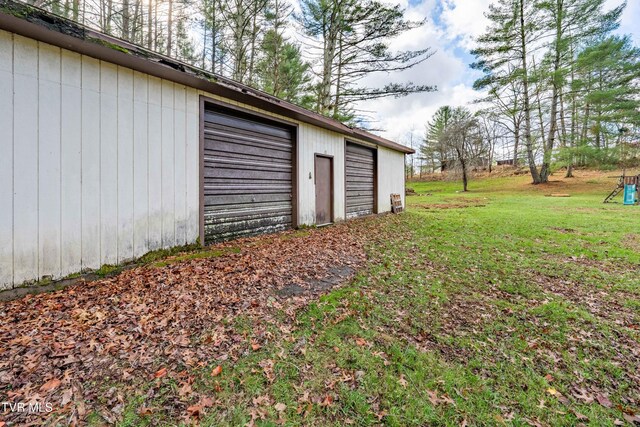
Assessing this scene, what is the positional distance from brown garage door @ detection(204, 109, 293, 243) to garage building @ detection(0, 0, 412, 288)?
2cm

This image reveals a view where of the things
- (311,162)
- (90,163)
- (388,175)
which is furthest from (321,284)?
(388,175)

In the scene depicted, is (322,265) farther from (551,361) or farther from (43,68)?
(43,68)

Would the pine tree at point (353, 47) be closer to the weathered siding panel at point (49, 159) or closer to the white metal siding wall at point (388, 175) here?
the white metal siding wall at point (388, 175)

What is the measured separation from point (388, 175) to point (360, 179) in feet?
7.03

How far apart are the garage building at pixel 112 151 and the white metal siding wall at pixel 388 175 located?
17.9 feet

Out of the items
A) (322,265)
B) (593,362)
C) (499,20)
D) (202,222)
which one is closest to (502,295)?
(593,362)

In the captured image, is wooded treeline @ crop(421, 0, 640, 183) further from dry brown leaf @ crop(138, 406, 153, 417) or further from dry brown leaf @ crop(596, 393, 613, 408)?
dry brown leaf @ crop(138, 406, 153, 417)

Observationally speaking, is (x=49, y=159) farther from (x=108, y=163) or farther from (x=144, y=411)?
(x=144, y=411)

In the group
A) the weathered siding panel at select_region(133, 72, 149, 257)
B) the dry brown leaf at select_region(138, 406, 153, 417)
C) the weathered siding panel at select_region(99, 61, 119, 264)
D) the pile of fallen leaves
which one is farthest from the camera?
the weathered siding panel at select_region(133, 72, 149, 257)

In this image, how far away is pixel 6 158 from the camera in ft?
9.61

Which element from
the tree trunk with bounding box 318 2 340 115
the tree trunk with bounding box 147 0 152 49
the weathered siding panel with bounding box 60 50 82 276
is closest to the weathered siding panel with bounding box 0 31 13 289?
the weathered siding panel with bounding box 60 50 82 276

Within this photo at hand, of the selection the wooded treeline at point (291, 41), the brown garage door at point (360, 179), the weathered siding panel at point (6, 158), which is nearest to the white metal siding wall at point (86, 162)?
the weathered siding panel at point (6, 158)

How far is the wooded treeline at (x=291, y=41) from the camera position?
1141 cm

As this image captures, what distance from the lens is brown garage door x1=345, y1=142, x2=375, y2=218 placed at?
363 inches
